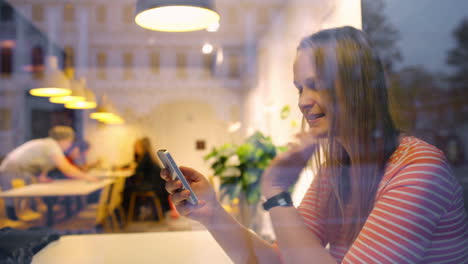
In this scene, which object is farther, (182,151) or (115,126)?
(115,126)

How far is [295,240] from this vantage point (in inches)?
21.7

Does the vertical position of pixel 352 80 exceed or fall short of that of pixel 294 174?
it exceeds it

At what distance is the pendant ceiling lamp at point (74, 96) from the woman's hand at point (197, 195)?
86 centimetres

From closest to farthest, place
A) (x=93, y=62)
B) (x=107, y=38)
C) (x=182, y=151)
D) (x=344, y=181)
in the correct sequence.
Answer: (x=344, y=181) < (x=182, y=151) < (x=107, y=38) < (x=93, y=62)

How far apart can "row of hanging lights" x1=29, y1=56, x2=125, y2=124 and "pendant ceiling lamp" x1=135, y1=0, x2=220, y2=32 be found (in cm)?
48

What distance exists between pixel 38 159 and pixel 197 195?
2.14ft

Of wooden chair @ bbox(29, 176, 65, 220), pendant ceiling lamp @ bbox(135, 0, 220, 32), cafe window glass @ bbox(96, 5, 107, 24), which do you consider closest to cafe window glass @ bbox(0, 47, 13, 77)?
cafe window glass @ bbox(96, 5, 107, 24)

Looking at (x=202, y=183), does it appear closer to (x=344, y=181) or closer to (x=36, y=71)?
(x=344, y=181)

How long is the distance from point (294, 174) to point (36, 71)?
1.24m

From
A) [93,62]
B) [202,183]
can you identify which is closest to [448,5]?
[202,183]

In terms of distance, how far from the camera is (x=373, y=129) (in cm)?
54

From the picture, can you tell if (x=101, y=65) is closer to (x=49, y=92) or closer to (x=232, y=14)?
(x=49, y=92)

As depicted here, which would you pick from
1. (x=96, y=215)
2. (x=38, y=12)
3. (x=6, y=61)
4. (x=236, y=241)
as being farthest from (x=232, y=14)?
(x=96, y=215)

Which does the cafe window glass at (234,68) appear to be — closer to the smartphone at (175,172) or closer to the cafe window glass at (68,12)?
the cafe window glass at (68,12)
